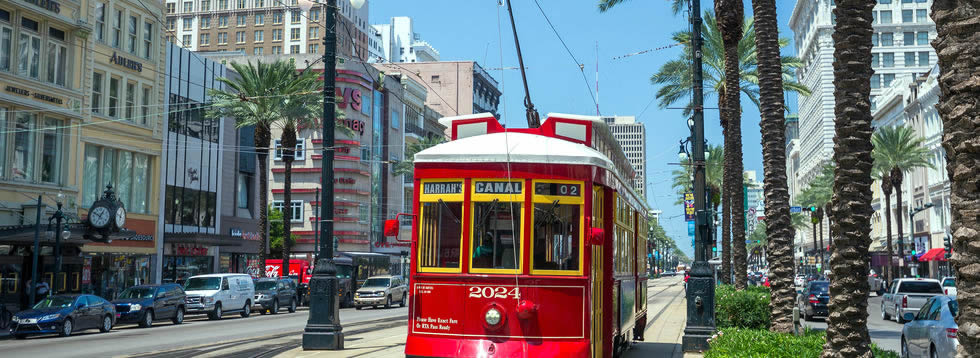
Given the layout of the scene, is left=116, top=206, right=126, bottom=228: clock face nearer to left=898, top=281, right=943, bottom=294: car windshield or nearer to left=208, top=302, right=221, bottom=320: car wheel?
left=208, top=302, right=221, bottom=320: car wheel

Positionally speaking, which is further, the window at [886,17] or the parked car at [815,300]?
the window at [886,17]

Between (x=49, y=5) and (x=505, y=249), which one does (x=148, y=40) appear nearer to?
(x=49, y=5)

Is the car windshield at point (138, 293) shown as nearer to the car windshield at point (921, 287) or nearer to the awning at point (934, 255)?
the car windshield at point (921, 287)

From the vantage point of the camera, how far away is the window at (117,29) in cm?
4184

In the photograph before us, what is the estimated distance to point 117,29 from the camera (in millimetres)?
42188

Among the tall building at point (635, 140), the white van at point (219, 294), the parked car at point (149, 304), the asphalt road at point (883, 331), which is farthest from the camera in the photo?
the tall building at point (635, 140)

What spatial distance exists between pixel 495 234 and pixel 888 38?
106 m

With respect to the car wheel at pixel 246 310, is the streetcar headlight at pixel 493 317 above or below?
above

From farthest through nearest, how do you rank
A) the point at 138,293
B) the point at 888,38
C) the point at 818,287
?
the point at 888,38 → the point at 818,287 → the point at 138,293

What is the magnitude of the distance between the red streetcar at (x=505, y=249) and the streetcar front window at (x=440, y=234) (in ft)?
0.04

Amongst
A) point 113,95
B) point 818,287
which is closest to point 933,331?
point 818,287

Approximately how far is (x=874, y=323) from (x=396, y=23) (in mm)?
161052

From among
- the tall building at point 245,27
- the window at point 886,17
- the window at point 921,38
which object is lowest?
the window at point 921,38

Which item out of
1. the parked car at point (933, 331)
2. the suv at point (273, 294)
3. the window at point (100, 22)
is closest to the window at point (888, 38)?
the suv at point (273, 294)
